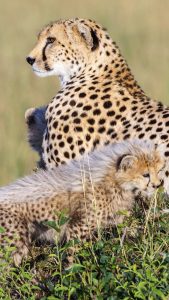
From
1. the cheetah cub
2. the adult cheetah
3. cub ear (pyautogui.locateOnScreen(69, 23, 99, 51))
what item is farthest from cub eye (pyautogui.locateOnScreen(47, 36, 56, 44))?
the cheetah cub

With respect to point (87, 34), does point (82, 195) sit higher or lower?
lower

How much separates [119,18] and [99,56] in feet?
26.1

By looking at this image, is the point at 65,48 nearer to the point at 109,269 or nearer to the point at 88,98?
the point at 88,98

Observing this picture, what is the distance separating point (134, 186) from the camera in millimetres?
5141

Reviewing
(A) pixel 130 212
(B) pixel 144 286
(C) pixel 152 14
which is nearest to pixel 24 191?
(A) pixel 130 212

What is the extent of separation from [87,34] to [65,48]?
0.20 m

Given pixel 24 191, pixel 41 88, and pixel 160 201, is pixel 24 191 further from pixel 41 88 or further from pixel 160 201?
pixel 41 88

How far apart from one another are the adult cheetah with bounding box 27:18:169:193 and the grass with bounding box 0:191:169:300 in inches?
34.4

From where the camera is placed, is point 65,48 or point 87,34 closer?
point 87,34

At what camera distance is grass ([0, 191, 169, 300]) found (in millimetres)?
4031

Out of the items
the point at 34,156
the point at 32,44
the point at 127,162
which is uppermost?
the point at 32,44

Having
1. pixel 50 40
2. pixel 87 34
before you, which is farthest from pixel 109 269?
pixel 50 40

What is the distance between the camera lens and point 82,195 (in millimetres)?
5074

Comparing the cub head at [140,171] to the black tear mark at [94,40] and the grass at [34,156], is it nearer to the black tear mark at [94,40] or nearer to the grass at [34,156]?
the grass at [34,156]
